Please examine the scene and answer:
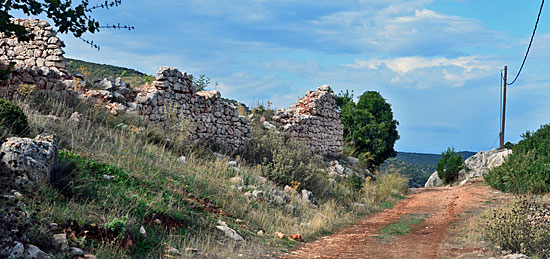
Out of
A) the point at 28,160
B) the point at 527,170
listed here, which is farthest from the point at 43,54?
the point at 527,170

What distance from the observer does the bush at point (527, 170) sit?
52.5 ft

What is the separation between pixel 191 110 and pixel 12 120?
261 inches

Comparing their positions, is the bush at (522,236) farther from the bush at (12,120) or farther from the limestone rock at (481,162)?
the limestone rock at (481,162)

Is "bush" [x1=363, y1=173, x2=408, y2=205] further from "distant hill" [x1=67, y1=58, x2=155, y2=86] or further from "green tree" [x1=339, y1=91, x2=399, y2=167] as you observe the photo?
"distant hill" [x1=67, y1=58, x2=155, y2=86]

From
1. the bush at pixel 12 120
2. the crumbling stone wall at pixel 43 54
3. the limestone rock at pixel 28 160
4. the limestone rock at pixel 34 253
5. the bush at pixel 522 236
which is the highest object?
the crumbling stone wall at pixel 43 54

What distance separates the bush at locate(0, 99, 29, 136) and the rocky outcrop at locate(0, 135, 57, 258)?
163 centimetres

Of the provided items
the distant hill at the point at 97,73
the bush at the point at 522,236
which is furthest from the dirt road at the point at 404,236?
the distant hill at the point at 97,73

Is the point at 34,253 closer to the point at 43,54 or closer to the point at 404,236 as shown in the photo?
the point at 404,236

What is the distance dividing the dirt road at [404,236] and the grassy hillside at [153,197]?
542 millimetres

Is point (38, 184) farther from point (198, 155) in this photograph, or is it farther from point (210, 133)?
point (210, 133)

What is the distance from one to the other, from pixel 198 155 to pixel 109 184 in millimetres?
5674

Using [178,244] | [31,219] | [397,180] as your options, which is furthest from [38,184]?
[397,180]

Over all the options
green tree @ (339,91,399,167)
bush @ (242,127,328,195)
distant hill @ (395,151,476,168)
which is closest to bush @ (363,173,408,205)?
bush @ (242,127,328,195)

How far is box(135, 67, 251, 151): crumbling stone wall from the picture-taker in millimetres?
13773
